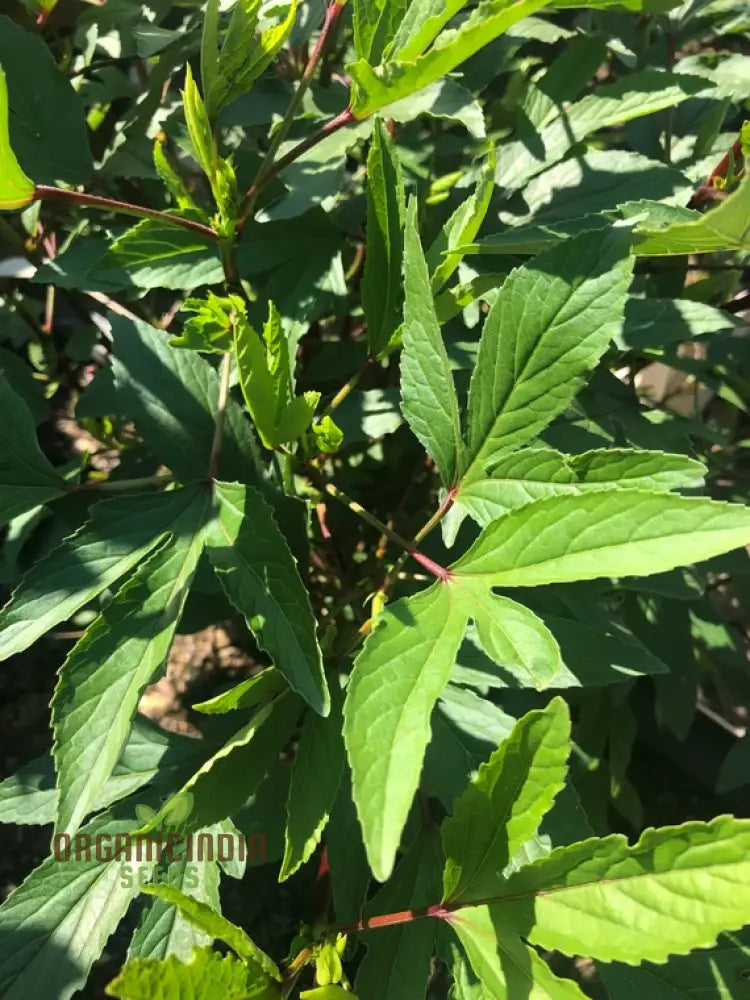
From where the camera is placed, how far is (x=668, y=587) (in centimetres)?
86

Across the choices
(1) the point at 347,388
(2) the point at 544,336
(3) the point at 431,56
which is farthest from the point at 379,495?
(3) the point at 431,56

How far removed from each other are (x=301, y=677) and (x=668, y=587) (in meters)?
0.52

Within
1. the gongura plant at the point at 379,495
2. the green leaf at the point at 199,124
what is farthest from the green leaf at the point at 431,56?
the green leaf at the point at 199,124

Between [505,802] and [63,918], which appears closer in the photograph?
[505,802]

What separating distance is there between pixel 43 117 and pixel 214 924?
739 millimetres

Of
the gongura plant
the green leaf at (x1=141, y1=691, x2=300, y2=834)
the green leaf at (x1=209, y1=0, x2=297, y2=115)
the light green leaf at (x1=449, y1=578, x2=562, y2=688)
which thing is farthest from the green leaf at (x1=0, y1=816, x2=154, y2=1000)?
the green leaf at (x1=209, y1=0, x2=297, y2=115)

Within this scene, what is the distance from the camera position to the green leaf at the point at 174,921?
661 mm

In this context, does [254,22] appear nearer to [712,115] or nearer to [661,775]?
[712,115]

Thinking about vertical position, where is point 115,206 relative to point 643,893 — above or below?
above

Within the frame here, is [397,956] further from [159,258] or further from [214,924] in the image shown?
[159,258]

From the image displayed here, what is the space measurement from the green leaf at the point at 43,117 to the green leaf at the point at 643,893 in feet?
2.47

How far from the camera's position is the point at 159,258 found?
64 cm

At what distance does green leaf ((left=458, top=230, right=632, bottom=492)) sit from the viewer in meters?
0.52

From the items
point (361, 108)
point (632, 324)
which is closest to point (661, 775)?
point (632, 324)
